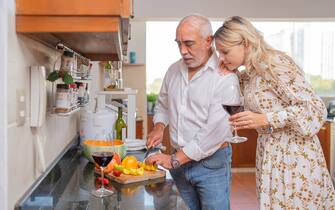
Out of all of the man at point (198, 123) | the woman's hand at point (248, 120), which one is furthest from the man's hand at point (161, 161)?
the woman's hand at point (248, 120)

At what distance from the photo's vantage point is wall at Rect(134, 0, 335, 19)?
15.7 ft

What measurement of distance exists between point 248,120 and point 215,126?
0.16 m

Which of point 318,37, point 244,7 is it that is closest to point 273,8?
point 244,7

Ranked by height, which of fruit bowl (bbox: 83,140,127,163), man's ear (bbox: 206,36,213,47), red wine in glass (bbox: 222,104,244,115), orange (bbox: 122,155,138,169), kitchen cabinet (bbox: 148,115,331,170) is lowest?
kitchen cabinet (bbox: 148,115,331,170)

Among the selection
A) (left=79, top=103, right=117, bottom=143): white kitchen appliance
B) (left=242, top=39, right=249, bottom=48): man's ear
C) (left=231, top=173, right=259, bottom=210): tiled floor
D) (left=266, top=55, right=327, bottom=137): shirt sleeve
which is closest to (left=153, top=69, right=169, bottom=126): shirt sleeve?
(left=79, top=103, right=117, bottom=143): white kitchen appliance

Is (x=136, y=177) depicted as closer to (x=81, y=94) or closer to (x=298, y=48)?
(x=81, y=94)

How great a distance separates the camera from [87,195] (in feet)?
4.59

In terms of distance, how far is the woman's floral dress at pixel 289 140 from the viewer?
5.63 feet

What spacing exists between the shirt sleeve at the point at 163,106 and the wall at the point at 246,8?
2800mm

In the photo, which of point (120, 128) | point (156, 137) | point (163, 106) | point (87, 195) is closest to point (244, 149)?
point (120, 128)

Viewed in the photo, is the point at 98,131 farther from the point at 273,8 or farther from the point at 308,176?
the point at 273,8

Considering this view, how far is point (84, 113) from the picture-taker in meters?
2.32

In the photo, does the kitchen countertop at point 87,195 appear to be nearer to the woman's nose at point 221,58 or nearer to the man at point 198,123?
the man at point 198,123

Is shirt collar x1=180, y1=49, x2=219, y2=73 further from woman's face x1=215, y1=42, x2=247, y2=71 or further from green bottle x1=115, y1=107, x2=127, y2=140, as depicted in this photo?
green bottle x1=115, y1=107, x2=127, y2=140
